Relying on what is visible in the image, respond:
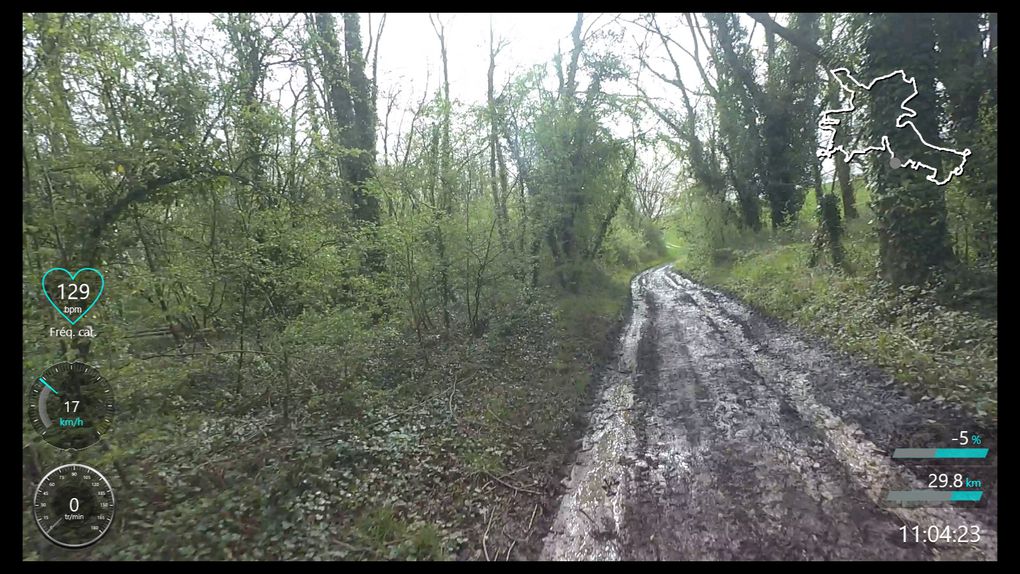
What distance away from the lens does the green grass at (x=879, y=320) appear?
144 inches

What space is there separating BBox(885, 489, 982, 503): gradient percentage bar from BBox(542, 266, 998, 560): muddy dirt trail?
0.19 ft

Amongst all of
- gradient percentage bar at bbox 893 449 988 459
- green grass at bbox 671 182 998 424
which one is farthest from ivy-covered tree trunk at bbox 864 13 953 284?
gradient percentage bar at bbox 893 449 988 459

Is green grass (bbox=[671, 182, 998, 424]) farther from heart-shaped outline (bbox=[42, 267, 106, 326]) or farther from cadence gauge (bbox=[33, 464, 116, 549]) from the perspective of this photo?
heart-shaped outline (bbox=[42, 267, 106, 326])

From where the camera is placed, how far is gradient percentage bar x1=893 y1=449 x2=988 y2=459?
8.55ft

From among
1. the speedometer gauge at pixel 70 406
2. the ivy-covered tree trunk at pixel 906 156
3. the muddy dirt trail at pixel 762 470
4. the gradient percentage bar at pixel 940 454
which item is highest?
the ivy-covered tree trunk at pixel 906 156

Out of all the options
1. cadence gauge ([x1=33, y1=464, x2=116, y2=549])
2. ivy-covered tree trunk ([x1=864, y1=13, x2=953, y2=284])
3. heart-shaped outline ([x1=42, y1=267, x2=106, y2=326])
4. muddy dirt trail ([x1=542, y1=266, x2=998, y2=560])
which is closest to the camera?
cadence gauge ([x1=33, y1=464, x2=116, y2=549])

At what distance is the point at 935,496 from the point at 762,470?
1.04 m

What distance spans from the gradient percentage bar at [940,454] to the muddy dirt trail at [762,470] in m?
0.07

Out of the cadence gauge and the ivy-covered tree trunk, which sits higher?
the ivy-covered tree trunk

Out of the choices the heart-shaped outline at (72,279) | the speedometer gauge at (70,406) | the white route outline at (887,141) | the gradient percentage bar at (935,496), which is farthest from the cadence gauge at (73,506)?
the white route outline at (887,141)

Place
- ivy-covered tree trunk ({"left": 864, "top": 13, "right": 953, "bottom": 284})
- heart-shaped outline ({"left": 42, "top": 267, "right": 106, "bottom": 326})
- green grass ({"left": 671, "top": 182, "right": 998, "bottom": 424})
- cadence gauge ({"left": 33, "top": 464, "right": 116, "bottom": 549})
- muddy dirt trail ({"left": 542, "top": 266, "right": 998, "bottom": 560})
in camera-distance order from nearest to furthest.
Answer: cadence gauge ({"left": 33, "top": 464, "right": 116, "bottom": 549}), heart-shaped outline ({"left": 42, "top": 267, "right": 106, "bottom": 326}), muddy dirt trail ({"left": 542, "top": 266, "right": 998, "bottom": 560}), green grass ({"left": 671, "top": 182, "right": 998, "bottom": 424}), ivy-covered tree trunk ({"left": 864, "top": 13, "right": 953, "bottom": 284})

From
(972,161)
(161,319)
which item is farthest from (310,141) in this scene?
(972,161)

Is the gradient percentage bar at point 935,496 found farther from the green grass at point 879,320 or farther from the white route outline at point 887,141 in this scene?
the white route outline at point 887,141

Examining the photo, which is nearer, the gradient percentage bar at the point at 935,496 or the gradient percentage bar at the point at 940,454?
the gradient percentage bar at the point at 935,496
